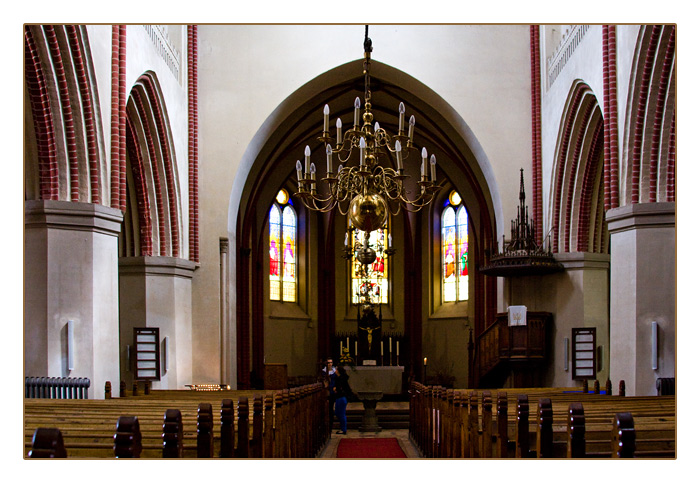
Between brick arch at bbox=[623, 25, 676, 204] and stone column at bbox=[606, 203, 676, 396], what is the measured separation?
0.31 metres

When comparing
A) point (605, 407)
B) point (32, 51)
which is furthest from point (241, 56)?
point (605, 407)

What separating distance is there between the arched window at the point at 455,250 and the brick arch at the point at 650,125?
14.3 metres

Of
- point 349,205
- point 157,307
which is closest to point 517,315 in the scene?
point 349,205

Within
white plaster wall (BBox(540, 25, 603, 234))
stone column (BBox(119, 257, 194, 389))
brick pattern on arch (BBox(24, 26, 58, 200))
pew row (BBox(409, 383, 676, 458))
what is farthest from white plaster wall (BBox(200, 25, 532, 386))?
pew row (BBox(409, 383, 676, 458))

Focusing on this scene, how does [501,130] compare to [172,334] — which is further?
[501,130]

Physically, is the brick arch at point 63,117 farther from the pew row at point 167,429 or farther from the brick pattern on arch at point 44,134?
the pew row at point 167,429

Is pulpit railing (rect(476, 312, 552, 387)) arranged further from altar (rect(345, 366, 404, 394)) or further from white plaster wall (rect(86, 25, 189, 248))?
white plaster wall (rect(86, 25, 189, 248))

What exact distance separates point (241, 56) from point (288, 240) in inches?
407

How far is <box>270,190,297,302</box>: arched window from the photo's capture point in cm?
2600

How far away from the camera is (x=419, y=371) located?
86.5 feet

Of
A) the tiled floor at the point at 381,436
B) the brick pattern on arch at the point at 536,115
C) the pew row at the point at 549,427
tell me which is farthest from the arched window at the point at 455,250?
the pew row at the point at 549,427

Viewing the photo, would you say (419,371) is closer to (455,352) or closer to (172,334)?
(455,352)

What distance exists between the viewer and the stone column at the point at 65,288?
10273 mm

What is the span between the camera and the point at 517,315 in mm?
15852
